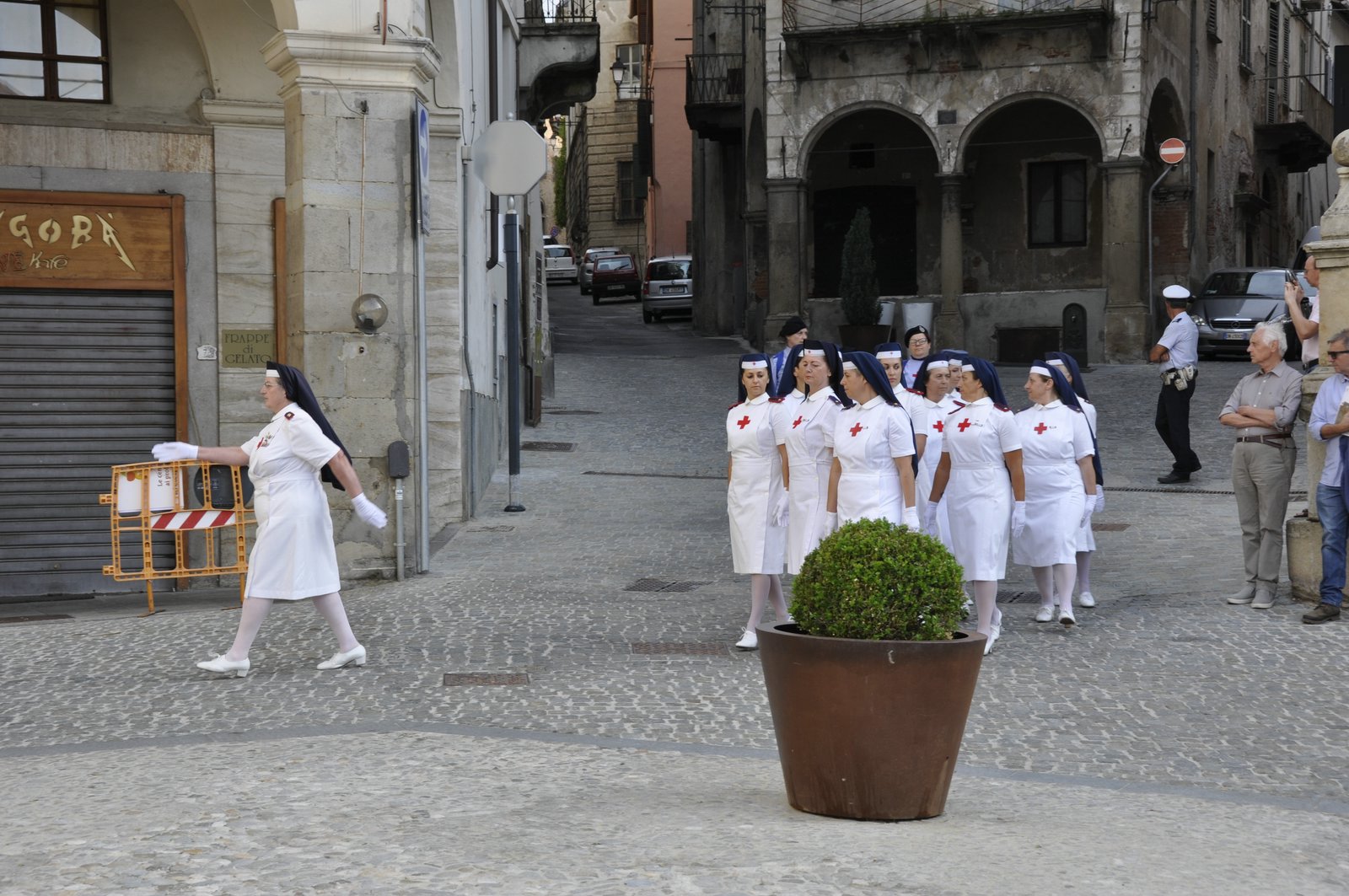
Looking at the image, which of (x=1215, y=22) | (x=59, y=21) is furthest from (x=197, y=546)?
(x=1215, y=22)

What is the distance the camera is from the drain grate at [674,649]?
9.49 meters

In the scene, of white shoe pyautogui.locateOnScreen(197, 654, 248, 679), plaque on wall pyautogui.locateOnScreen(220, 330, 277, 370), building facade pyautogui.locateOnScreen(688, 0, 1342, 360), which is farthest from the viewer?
building facade pyautogui.locateOnScreen(688, 0, 1342, 360)

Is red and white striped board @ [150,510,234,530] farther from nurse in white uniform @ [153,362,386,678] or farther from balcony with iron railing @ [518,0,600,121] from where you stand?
balcony with iron railing @ [518,0,600,121]

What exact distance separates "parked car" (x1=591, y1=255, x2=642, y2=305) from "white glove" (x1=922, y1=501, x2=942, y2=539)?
41.5m

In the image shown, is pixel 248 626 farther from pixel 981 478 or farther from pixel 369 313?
pixel 981 478

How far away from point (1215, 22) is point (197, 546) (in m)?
27.5

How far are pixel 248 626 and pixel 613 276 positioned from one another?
4330 centimetres

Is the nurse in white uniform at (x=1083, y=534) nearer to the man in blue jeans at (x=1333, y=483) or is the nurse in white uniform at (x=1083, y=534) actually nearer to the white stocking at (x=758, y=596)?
the man in blue jeans at (x=1333, y=483)

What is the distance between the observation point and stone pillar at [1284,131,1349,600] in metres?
11.0

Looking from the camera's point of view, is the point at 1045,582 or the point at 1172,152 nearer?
the point at 1045,582

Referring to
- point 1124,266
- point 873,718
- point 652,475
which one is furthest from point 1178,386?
point 1124,266

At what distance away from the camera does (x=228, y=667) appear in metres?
8.92

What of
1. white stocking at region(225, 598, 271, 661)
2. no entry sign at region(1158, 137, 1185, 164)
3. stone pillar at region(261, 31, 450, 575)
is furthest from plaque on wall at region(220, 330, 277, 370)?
no entry sign at region(1158, 137, 1185, 164)

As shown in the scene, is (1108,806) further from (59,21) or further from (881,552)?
(59,21)
